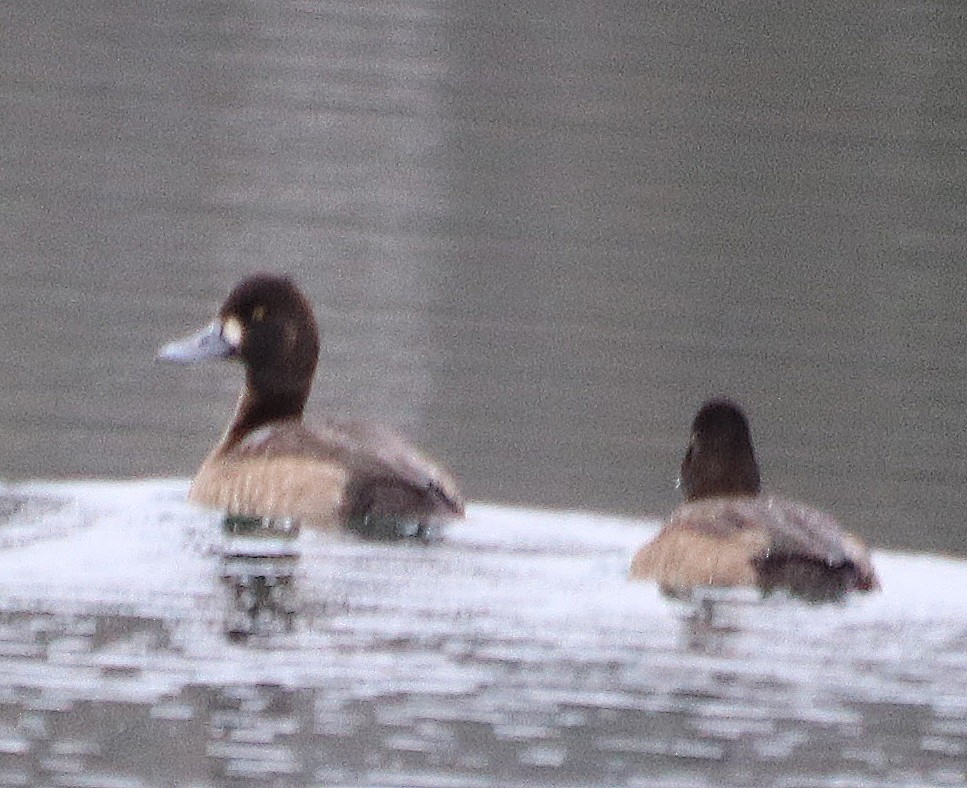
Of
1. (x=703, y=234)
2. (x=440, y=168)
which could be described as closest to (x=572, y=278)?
(x=703, y=234)

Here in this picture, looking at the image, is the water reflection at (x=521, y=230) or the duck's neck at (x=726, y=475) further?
the water reflection at (x=521, y=230)

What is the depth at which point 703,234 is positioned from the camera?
12062 millimetres

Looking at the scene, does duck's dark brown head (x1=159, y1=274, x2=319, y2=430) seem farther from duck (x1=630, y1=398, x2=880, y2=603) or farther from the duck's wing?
duck (x1=630, y1=398, x2=880, y2=603)

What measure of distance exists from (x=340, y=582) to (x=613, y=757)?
4.49 feet

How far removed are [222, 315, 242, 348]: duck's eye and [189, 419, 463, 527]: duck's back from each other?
431 millimetres

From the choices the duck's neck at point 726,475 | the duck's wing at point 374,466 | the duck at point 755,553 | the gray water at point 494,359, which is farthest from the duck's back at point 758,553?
the duck's wing at point 374,466

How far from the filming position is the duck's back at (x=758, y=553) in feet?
20.3

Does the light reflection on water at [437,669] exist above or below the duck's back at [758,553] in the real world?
below

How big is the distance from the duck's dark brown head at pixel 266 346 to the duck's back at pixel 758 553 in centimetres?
161

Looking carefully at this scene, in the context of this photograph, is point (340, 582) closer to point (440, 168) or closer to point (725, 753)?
point (725, 753)

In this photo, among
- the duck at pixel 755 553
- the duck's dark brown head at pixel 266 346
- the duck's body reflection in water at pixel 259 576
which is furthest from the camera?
the duck's dark brown head at pixel 266 346

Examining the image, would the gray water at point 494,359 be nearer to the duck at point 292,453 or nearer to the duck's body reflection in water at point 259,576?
the duck's body reflection in water at point 259,576

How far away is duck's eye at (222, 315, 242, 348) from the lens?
7.78 meters

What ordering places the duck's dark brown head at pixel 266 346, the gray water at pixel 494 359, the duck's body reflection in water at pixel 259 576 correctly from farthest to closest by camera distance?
the duck's dark brown head at pixel 266 346, the duck's body reflection in water at pixel 259 576, the gray water at pixel 494 359
